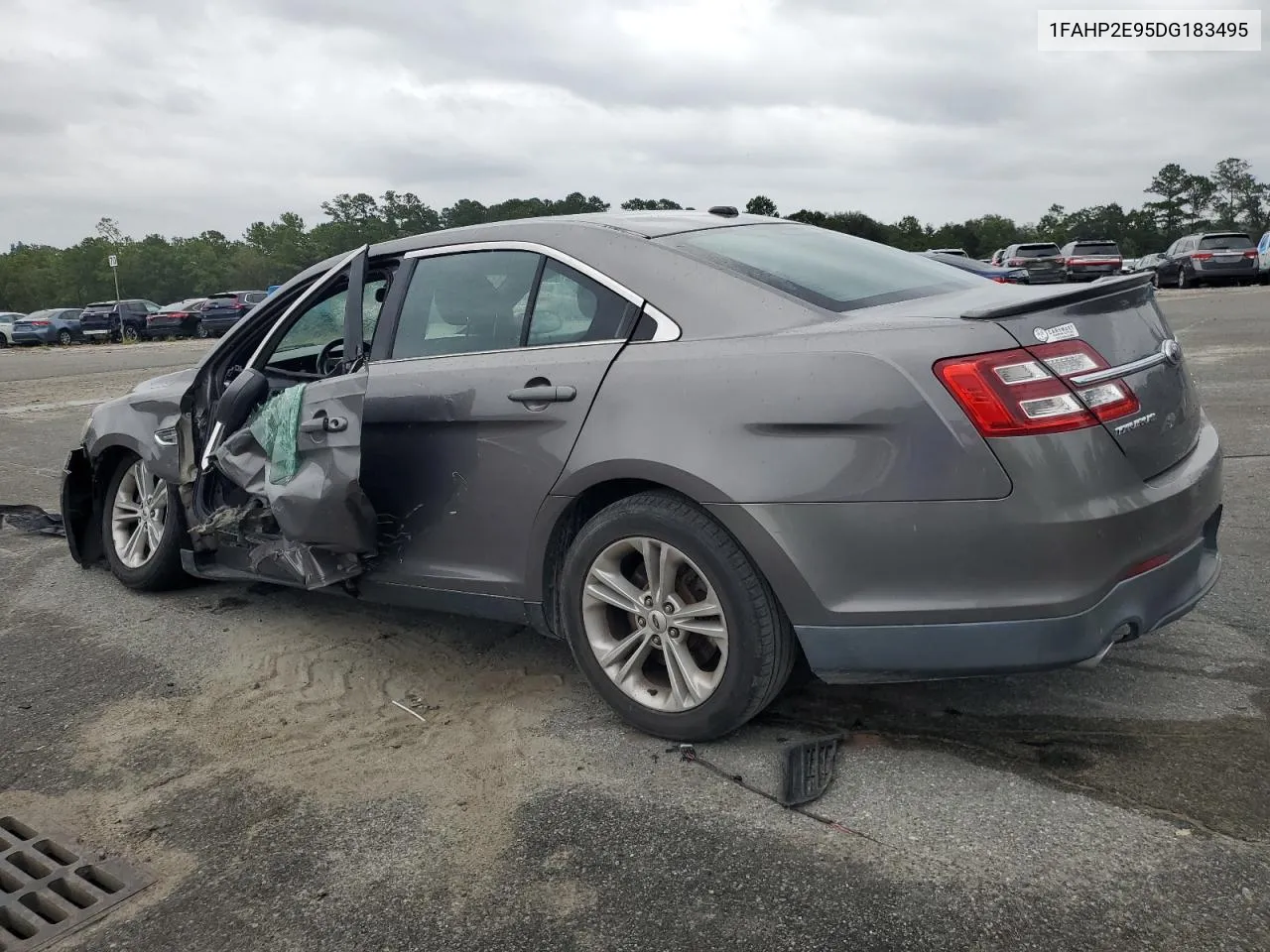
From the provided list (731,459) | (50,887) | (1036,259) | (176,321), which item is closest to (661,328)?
(731,459)

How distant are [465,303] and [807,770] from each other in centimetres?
199

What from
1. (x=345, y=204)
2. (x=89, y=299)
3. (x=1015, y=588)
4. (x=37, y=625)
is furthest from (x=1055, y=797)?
(x=89, y=299)

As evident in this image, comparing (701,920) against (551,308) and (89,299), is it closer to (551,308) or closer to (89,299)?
(551,308)

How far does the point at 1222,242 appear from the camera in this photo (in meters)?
31.0

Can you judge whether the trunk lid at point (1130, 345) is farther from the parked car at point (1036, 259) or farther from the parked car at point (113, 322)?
the parked car at point (113, 322)

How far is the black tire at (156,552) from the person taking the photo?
4949mm

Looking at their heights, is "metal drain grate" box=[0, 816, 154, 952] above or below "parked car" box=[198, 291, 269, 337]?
below

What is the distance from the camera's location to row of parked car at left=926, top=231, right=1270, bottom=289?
101 feet

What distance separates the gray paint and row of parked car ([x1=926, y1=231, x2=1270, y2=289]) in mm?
27438

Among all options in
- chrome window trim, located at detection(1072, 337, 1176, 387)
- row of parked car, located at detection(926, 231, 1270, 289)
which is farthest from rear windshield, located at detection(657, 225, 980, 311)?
row of parked car, located at detection(926, 231, 1270, 289)

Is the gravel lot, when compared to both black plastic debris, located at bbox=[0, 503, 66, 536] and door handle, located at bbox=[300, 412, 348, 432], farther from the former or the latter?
black plastic debris, located at bbox=[0, 503, 66, 536]

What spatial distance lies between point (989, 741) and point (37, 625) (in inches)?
160

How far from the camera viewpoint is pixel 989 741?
3189 mm

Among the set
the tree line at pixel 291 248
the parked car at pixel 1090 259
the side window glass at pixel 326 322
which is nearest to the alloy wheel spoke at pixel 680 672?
the side window glass at pixel 326 322
